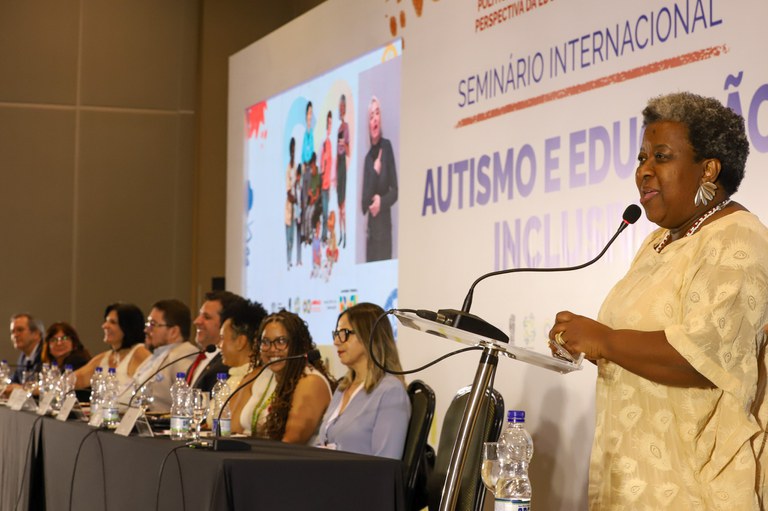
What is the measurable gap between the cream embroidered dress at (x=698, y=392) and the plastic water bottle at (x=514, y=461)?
0.53 feet

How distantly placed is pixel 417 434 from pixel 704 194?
5.17ft

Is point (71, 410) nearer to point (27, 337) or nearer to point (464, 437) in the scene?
point (464, 437)

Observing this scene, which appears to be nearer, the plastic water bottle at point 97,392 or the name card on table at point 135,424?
the name card on table at point 135,424

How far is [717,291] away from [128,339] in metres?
5.44

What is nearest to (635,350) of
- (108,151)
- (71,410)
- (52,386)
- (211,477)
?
Result: (211,477)

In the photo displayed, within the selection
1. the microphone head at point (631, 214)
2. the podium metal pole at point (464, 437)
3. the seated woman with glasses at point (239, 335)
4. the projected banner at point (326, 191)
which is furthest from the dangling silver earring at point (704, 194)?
the projected banner at point (326, 191)

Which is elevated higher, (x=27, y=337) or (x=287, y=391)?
(x=27, y=337)

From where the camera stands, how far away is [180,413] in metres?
3.45

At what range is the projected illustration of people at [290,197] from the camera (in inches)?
258

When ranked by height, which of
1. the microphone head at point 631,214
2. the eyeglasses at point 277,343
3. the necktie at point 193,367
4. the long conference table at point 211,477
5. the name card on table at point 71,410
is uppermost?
the microphone head at point 631,214

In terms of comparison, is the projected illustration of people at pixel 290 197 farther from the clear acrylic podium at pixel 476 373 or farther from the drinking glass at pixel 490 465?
the clear acrylic podium at pixel 476 373

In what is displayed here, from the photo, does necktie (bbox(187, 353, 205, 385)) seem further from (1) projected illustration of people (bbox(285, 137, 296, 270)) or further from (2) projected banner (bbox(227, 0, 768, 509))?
(1) projected illustration of people (bbox(285, 137, 296, 270))

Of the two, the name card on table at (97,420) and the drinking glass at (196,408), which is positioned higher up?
the drinking glass at (196,408)

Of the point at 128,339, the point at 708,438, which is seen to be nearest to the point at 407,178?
the point at 128,339
